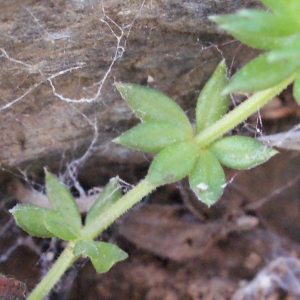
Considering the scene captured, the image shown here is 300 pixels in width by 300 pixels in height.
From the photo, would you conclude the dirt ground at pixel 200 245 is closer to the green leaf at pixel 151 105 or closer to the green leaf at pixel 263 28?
the green leaf at pixel 151 105

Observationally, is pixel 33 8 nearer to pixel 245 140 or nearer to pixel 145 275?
pixel 245 140

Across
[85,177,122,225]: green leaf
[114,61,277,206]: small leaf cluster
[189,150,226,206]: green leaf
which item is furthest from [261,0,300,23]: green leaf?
[85,177,122,225]: green leaf

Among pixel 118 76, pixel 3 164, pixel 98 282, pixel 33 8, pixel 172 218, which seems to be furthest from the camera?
pixel 172 218

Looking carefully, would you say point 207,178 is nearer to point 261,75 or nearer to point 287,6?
point 261,75

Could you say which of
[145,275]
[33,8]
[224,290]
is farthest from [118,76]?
[224,290]

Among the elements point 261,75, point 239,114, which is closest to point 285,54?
point 261,75

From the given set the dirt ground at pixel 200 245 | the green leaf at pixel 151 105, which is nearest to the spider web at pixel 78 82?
the dirt ground at pixel 200 245

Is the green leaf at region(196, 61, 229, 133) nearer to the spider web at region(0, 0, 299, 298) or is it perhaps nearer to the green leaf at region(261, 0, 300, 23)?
the spider web at region(0, 0, 299, 298)
